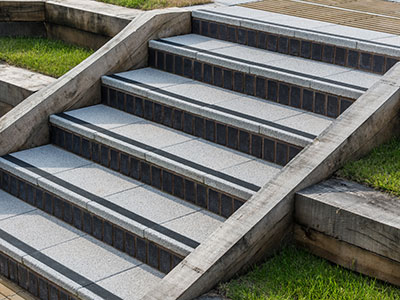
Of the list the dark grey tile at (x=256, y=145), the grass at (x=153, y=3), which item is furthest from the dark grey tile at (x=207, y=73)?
the grass at (x=153, y=3)

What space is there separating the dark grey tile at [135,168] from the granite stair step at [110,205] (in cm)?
5

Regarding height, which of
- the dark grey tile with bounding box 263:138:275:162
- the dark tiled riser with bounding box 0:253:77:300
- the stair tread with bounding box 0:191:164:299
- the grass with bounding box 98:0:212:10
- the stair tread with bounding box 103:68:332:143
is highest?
the grass with bounding box 98:0:212:10

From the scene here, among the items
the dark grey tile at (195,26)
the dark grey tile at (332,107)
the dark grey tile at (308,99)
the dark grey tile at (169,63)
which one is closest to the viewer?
the dark grey tile at (332,107)

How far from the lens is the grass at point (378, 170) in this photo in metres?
4.57

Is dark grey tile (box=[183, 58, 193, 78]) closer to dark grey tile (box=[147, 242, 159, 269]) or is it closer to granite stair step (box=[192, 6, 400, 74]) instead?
granite stair step (box=[192, 6, 400, 74])

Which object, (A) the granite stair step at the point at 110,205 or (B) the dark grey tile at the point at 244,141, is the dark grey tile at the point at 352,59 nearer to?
(B) the dark grey tile at the point at 244,141

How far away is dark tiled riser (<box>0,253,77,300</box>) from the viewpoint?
4777 mm

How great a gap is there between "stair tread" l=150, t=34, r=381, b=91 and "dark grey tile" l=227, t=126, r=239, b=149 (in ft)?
2.74

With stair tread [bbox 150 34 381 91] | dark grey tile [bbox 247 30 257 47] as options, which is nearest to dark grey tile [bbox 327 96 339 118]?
stair tread [bbox 150 34 381 91]

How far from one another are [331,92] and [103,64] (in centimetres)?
237

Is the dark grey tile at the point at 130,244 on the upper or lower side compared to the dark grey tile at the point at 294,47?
lower

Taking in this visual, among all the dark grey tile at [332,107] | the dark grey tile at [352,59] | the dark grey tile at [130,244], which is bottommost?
the dark grey tile at [130,244]

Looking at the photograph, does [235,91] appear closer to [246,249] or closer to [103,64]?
[103,64]

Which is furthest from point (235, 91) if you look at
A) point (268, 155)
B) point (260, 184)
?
point (260, 184)
